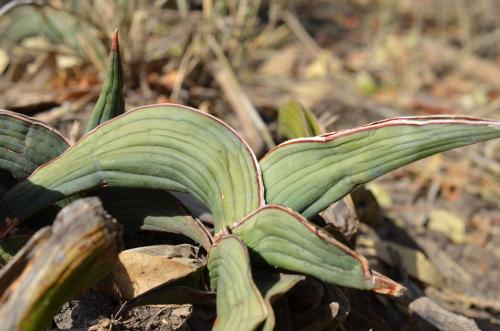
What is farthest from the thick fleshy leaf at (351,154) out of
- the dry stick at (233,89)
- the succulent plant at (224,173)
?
the dry stick at (233,89)

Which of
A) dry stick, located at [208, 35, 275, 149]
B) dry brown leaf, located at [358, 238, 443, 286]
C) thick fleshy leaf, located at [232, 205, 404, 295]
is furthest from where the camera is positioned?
dry stick, located at [208, 35, 275, 149]

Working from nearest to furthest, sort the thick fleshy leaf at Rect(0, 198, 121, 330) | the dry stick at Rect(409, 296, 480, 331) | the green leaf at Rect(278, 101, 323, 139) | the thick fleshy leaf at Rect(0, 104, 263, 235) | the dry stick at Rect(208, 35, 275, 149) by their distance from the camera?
the thick fleshy leaf at Rect(0, 198, 121, 330), the thick fleshy leaf at Rect(0, 104, 263, 235), the dry stick at Rect(409, 296, 480, 331), the green leaf at Rect(278, 101, 323, 139), the dry stick at Rect(208, 35, 275, 149)

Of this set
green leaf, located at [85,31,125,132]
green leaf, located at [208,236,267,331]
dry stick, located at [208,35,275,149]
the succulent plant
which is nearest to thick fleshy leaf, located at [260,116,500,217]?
the succulent plant

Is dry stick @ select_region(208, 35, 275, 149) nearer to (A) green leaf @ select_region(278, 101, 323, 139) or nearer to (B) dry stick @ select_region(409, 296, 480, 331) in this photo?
(A) green leaf @ select_region(278, 101, 323, 139)

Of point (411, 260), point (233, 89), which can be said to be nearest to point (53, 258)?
point (411, 260)

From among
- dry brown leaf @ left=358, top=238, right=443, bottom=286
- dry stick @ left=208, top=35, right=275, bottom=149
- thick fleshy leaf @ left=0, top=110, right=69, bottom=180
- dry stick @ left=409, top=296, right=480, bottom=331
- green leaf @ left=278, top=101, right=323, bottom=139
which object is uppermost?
thick fleshy leaf @ left=0, top=110, right=69, bottom=180

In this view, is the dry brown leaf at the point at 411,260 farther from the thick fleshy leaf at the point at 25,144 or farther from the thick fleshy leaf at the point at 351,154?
the thick fleshy leaf at the point at 25,144

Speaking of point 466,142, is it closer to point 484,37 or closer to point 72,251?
point 72,251
